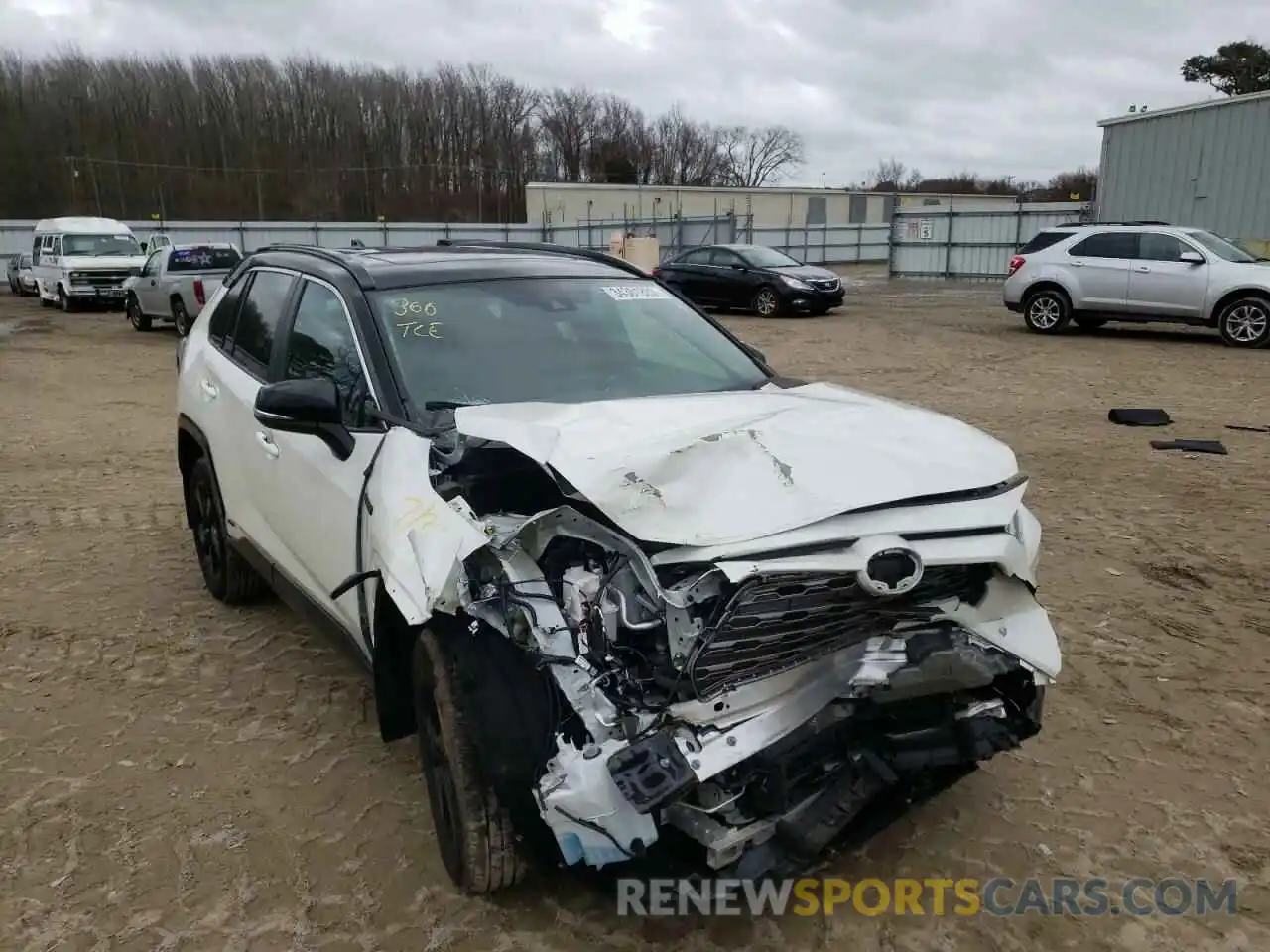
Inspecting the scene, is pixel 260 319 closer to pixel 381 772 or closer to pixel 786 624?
pixel 381 772

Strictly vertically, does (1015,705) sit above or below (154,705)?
above

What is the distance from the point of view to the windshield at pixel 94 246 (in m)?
23.9

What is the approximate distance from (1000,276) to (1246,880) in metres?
27.6

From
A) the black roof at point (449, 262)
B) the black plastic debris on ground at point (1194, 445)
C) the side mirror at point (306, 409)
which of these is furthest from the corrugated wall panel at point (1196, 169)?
the side mirror at point (306, 409)

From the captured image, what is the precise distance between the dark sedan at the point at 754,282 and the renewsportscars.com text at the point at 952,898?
17.0 m

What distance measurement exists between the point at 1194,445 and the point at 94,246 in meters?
24.7

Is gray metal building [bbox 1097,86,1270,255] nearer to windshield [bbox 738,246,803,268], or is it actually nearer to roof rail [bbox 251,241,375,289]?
windshield [bbox 738,246,803,268]

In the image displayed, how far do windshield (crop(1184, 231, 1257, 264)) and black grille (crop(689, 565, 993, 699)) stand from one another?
14.1 metres

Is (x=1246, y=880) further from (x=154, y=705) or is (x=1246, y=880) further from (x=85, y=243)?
(x=85, y=243)

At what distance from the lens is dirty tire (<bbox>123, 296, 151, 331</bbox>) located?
19.1 metres

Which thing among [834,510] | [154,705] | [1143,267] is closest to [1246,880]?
[834,510]

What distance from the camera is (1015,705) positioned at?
258 centimetres

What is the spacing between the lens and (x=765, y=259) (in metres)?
19.9

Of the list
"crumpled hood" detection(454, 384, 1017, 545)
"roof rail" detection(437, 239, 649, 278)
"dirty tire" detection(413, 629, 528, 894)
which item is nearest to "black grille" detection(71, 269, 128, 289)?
"roof rail" detection(437, 239, 649, 278)
